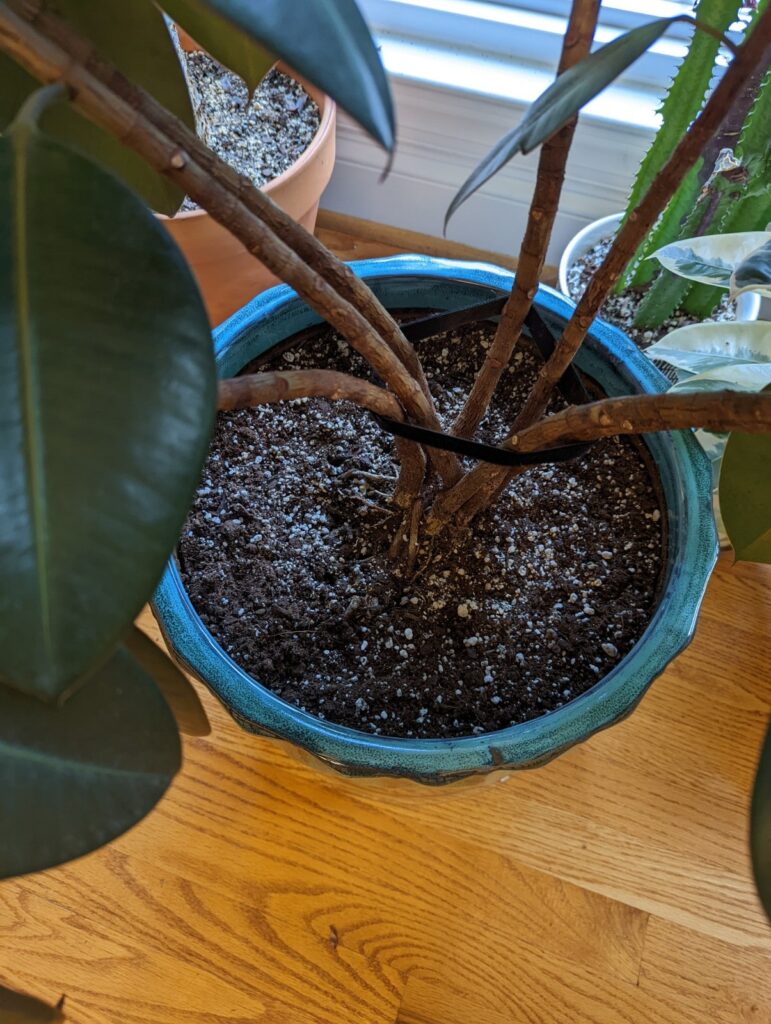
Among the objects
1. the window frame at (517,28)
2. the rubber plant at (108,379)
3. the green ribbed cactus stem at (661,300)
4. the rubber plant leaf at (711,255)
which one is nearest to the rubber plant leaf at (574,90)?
the rubber plant at (108,379)

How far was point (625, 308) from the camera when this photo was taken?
116cm

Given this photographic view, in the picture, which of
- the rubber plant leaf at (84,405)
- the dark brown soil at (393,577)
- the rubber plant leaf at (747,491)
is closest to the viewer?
the rubber plant leaf at (84,405)

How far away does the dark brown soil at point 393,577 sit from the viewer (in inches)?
27.0

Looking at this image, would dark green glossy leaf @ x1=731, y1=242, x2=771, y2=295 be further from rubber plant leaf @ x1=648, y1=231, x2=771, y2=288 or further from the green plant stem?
the green plant stem

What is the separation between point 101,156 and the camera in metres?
0.51

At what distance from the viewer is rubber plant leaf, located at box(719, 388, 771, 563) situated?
0.56 m

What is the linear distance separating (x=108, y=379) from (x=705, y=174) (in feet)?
3.09

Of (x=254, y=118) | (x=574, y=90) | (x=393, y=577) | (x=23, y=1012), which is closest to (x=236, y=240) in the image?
(x=254, y=118)

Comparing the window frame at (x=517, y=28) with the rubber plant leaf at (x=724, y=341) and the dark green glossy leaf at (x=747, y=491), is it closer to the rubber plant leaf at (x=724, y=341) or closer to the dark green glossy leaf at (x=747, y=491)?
the rubber plant leaf at (x=724, y=341)

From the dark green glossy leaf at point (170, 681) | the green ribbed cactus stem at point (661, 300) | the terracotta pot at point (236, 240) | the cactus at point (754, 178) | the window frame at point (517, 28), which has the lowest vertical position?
the dark green glossy leaf at point (170, 681)

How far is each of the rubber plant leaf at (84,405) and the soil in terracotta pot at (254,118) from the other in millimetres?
816

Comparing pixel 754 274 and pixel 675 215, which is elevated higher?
pixel 675 215

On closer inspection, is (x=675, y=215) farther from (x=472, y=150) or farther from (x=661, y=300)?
(x=472, y=150)

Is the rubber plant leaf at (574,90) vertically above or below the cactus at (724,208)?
below
